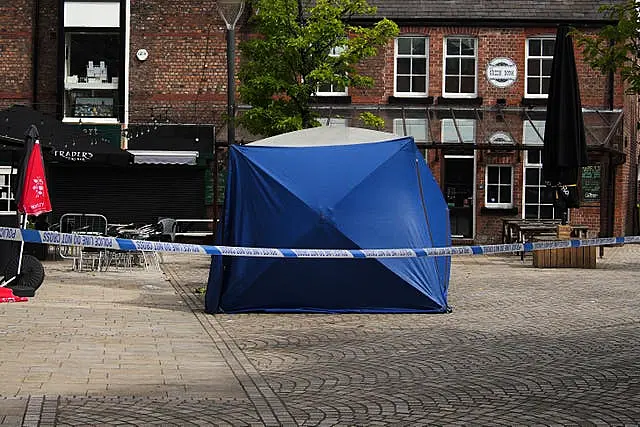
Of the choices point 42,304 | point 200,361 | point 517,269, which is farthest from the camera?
point 517,269

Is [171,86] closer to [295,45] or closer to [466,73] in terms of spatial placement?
[466,73]

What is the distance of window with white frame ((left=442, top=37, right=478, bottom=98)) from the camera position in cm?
2814

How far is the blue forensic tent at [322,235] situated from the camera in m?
12.5

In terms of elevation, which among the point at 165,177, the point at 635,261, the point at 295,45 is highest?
the point at 295,45

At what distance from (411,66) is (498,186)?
406 cm

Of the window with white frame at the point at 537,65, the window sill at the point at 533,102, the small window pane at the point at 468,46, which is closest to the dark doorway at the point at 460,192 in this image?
the window sill at the point at 533,102

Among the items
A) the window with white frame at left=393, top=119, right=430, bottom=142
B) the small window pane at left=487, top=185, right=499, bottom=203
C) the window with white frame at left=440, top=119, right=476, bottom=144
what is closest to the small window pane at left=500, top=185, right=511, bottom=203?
the small window pane at left=487, top=185, right=499, bottom=203

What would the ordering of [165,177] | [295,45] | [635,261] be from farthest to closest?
[165,177] → [635,261] → [295,45]

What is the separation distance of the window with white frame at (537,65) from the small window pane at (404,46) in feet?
10.6

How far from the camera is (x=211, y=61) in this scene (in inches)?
1089

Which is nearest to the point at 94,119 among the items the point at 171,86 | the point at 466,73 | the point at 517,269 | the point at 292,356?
the point at 171,86

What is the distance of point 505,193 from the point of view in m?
27.9

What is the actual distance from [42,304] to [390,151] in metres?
4.82

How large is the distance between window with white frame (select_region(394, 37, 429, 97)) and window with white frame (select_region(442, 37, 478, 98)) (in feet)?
1.83
